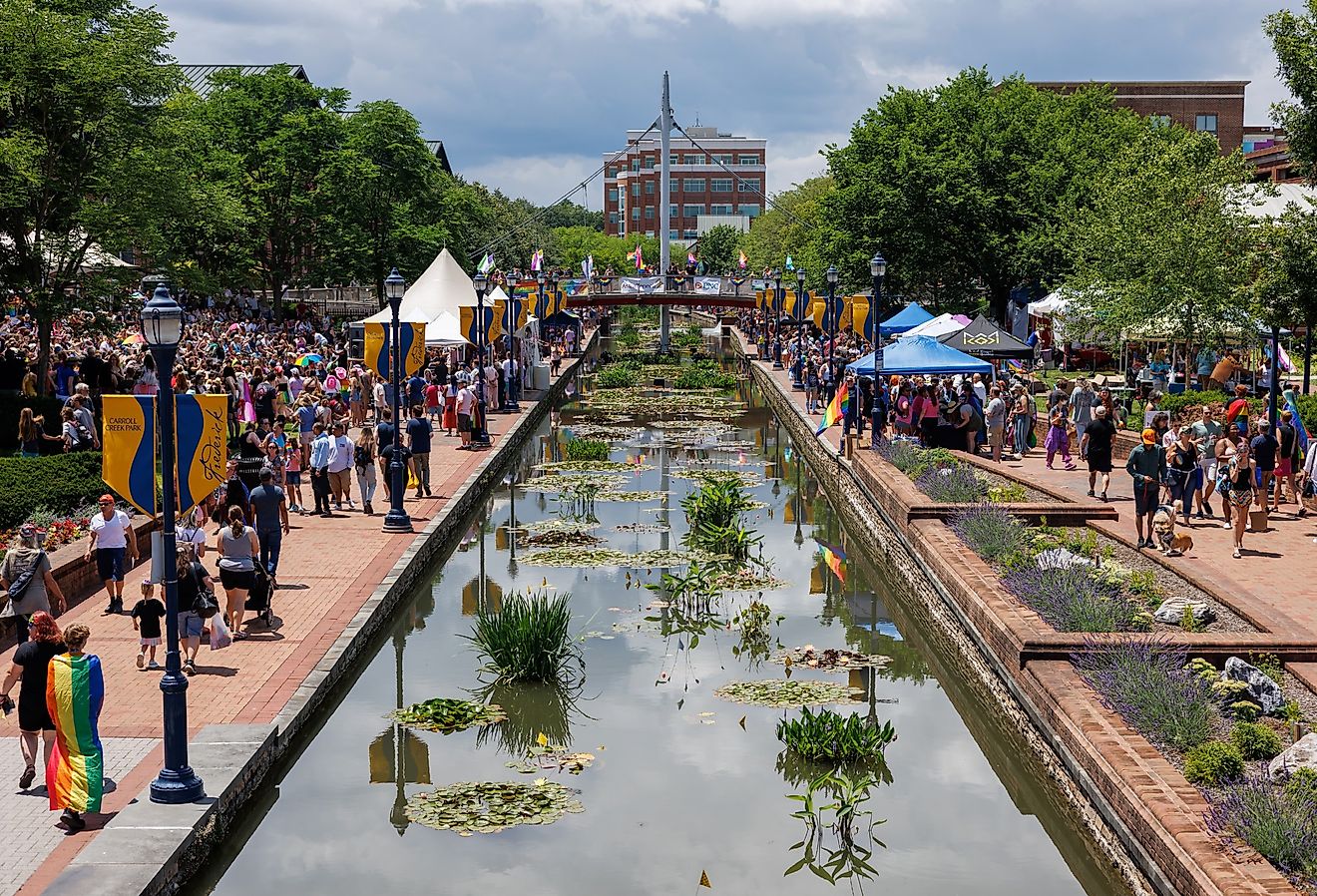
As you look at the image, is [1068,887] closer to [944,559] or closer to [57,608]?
[944,559]

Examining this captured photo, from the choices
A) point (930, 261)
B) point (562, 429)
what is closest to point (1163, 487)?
point (562, 429)

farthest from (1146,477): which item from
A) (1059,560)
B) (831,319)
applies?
(831,319)

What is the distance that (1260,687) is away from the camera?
37.4ft

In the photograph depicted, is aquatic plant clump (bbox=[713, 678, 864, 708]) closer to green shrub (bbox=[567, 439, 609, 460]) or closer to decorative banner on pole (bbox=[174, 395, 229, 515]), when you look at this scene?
decorative banner on pole (bbox=[174, 395, 229, 515])

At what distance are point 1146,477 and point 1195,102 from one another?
93687 mm

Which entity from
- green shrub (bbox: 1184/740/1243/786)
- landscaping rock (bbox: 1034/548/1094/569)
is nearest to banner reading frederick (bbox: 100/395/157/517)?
green shrub (bbox: 1184/740/1243/786)

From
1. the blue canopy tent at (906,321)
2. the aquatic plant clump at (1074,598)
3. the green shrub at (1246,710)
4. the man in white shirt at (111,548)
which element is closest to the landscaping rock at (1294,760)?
the green shrub at (1246,710)

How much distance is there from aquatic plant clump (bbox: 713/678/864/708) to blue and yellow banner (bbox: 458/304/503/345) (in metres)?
22.4

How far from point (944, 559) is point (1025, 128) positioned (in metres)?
37.3

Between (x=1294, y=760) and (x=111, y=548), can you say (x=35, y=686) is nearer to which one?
(x=111, y=548)

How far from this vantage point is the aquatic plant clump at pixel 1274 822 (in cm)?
817

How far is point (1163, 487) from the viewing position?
835 inches

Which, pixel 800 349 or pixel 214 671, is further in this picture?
pixel 800 349

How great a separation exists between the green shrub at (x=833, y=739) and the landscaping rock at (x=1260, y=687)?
9.80 ft
